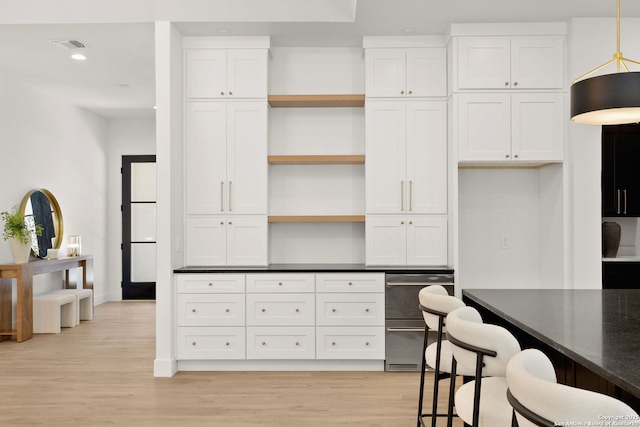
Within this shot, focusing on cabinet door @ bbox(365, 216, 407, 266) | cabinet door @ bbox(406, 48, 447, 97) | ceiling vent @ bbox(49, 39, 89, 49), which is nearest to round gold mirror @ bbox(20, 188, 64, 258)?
ceiling vent @ bbox(49, 39, 89, 49)

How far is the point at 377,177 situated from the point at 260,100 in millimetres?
1240

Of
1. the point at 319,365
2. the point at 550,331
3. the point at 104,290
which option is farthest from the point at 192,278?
the point at 104,290

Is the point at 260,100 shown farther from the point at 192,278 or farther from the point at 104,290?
the point at 104,290

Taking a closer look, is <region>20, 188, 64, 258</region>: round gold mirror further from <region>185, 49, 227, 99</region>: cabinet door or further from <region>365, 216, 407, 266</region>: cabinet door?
<region>365, 216, 407, 266</region>: cabinet door

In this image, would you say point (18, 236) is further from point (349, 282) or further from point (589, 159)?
point (589, 159)

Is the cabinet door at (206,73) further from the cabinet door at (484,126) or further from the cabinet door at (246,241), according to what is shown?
the cabinet door at (484,126)

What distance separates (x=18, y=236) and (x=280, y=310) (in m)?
3.25

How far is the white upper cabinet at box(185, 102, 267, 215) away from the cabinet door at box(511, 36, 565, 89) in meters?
2.18

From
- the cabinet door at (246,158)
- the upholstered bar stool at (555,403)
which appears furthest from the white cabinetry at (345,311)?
the upholstered bar stool at (555,403)

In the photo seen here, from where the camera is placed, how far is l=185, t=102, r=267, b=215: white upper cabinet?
4535mm

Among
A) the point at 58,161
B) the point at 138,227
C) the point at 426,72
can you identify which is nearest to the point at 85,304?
the point at 138,227

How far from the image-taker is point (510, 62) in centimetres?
432

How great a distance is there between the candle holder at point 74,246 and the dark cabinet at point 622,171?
6.19m

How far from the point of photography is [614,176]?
14.3ft
